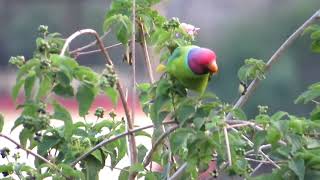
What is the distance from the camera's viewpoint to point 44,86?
3.81 ft

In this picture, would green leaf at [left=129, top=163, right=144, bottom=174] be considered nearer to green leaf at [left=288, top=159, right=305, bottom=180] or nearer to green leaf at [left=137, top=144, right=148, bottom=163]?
green leaf at [left=137, top=144, right=148, bottom=163]

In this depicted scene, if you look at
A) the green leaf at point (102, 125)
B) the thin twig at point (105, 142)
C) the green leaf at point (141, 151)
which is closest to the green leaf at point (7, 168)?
the thin twig at point (105, 142)

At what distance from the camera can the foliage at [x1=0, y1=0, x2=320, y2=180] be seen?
1.20 metres

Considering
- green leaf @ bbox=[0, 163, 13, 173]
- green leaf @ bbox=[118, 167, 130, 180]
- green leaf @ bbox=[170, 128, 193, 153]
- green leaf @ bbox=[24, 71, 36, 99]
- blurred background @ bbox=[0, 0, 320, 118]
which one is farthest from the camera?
blurred background @ bbox=[0, 0, 320, 118]

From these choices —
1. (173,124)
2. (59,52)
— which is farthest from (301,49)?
(59,52)

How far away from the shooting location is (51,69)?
1.15 meters

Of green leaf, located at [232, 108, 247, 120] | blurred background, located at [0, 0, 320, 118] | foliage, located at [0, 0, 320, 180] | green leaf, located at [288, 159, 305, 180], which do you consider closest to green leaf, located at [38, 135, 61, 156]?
foliage, located at [0, 0, 320, 180]

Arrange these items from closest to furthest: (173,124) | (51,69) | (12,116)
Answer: (51,69)
(173,124)
(12,116)

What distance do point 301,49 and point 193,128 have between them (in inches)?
49.5

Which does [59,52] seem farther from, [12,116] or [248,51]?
[248,51]

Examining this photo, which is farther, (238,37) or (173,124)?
(238,37)

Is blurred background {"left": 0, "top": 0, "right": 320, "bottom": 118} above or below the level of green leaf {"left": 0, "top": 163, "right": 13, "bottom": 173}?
above

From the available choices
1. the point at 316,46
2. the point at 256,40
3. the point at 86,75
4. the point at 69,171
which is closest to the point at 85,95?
the point at 86,75

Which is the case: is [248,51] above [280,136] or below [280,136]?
above
